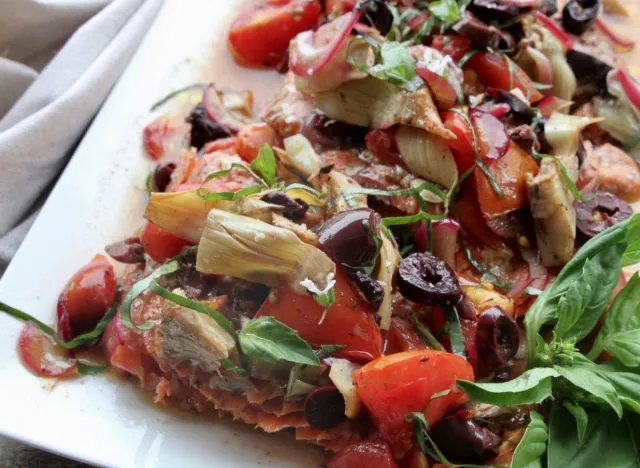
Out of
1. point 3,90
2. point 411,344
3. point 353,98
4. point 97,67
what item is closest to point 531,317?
point 411,344

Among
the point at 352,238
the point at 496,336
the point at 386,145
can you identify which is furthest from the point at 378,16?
the point at 496,336

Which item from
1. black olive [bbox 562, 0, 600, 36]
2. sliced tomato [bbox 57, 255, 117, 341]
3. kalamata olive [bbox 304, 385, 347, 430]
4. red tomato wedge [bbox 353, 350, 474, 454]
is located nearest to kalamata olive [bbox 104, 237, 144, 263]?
sliced tomato [bbox 57, 255, 117, 341]

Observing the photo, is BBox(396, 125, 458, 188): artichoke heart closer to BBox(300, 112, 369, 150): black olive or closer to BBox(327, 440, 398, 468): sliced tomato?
BBox(300, 112, 369, 150): black olive

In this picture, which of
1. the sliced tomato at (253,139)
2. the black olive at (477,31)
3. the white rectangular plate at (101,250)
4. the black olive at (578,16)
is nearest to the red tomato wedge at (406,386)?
the white rectangular plate at (101,250)

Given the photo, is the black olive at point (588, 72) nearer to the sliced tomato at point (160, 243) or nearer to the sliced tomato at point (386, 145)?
the sliced tomato at point (386, 145)

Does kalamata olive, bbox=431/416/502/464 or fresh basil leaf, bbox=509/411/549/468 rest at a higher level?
fresh basil leaf, bbox=509/411/549/468
